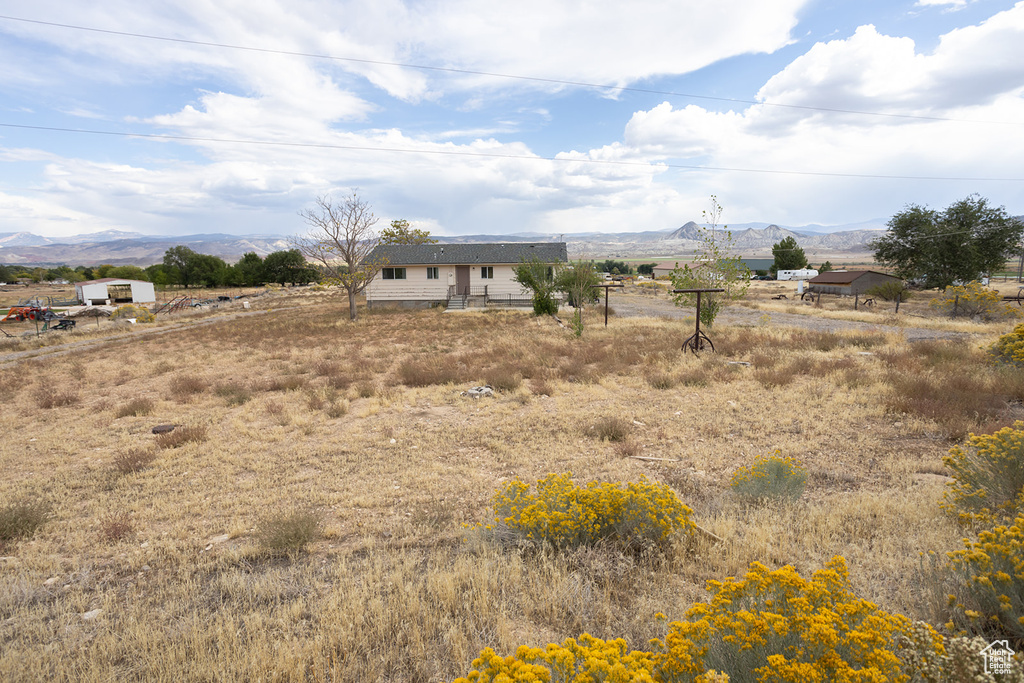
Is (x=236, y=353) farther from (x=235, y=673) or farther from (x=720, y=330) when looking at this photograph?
(x=720, y=330)

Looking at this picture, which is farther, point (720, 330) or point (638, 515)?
point (720, 330)

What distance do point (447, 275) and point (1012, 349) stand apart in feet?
104

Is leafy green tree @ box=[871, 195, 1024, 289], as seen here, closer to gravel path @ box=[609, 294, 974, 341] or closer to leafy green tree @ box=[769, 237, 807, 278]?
gravel path @ box=[609, 294, 974, 341]


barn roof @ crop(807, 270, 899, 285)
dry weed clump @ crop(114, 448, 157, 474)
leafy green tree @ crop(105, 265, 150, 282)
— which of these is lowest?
dry weed clump @ crop(114, 448, 157, 474)

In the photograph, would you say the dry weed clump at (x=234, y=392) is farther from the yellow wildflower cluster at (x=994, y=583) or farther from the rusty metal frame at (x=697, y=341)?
the rusty metal frame at (x=697, y=341)

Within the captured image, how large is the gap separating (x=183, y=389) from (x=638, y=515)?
510 inches

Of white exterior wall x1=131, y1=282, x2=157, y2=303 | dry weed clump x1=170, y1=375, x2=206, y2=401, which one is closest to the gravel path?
dry weed clump x1=170, y1=375, x2=206, y2=401

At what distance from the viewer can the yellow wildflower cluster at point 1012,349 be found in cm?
1059

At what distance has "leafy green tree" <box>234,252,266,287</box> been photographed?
80.7 metres

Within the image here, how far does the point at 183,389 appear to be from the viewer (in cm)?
1284

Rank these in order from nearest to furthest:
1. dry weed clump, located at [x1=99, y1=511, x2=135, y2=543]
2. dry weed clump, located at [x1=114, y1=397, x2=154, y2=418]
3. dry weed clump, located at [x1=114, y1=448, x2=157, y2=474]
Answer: dry weed clump, located at [x1=99, y1=511, x2=135, y2=543]
dry weed clump, located at [x1=114, y1=448, x2=157, y2=474]
dry weed clump, located at [x1=114, y1=397, x2=154, y2=418]

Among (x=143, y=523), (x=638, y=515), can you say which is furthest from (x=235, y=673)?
(x=143, y=523)

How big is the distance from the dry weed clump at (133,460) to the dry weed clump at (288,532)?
3.69 metres

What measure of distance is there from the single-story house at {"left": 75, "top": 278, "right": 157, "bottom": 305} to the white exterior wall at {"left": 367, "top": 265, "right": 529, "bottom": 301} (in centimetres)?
3394
